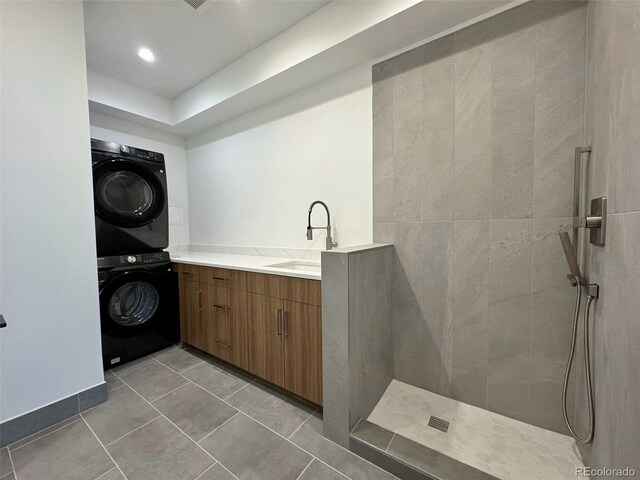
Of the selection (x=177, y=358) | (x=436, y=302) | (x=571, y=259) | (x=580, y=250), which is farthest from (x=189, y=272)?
(x=580, y=250)

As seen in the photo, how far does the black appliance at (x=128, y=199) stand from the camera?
201 centimetres

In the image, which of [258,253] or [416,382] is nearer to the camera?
[416,382]

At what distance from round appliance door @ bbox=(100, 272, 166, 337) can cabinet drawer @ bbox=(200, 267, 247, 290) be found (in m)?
0.50

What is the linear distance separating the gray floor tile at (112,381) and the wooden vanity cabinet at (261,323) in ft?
1.85

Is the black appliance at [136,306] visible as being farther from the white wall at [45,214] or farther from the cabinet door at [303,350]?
the cabinet door at [303,350]

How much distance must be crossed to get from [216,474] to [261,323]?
2.61 feet

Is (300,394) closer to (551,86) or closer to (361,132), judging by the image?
(361,132)

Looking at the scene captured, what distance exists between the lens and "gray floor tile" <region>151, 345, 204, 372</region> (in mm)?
2184

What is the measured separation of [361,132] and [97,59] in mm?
2426

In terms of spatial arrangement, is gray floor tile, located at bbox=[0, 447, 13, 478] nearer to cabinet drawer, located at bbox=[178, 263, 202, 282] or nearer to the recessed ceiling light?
cabinet drawer, located at bbox=[178, 263, 202, 282]

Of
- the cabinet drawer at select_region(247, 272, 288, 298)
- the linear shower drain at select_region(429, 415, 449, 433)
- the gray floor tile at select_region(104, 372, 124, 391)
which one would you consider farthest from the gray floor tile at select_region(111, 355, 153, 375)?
the linear shower drain at select_region(429, 415, 449, 433)

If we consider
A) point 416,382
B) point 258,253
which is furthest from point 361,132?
point 416,382

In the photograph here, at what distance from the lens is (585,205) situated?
1.20 m

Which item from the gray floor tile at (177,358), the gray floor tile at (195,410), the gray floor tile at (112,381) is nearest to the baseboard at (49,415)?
the gray floor tile at (112,381)
